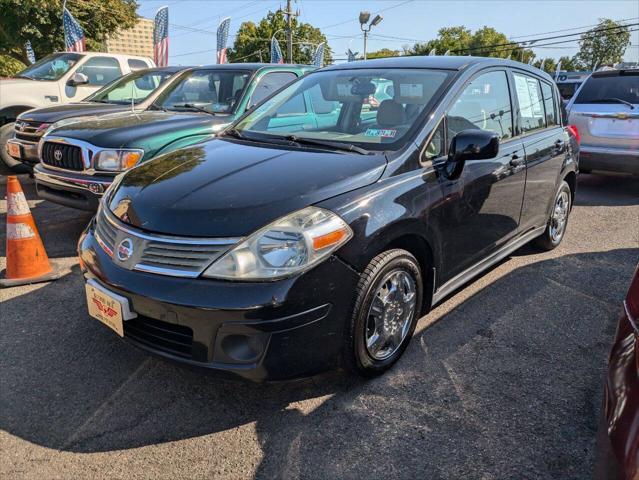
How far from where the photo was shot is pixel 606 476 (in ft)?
5.00

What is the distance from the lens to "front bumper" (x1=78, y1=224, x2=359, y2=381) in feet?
7.06

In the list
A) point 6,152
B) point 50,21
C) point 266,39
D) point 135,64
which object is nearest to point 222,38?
point 50,21

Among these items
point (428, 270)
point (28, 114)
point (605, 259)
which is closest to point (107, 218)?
point (428, 270)

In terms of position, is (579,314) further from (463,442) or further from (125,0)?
(125,0)

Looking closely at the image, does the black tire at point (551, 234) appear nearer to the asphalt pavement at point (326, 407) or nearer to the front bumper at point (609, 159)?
the asphalt pavement at point (326, 407)

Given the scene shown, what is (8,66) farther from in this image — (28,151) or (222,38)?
(28,151)

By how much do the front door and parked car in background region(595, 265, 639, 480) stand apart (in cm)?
134

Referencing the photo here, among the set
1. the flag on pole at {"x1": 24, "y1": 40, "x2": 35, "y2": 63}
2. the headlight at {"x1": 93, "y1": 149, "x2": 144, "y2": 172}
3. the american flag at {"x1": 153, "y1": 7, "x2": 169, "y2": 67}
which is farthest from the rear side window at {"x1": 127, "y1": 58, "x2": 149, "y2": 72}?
the flag on pole at {"x1": 24, "y1": 40, "x2": 35, "y2": 63}

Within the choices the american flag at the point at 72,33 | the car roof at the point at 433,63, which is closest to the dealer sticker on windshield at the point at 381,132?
the car roof at the point at 433,63

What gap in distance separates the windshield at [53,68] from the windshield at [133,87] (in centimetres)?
146

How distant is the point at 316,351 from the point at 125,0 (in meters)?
28.9

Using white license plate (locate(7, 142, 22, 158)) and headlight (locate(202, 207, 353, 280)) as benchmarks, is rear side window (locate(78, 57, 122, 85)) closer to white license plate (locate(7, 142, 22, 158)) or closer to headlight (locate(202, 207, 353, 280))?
white license plate (locate(7, 142, 22, 158))

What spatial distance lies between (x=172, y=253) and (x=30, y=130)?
5.30 meters

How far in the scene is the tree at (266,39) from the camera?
55.5 meters
